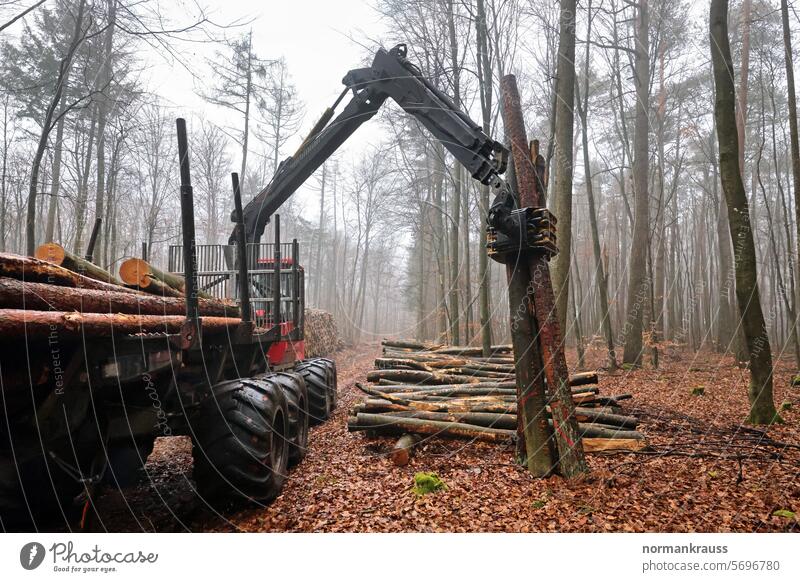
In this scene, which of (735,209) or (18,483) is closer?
(18,483)

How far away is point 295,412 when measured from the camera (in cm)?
459

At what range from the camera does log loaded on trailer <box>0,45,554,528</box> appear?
2191 millimetres

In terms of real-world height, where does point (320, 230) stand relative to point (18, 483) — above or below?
above

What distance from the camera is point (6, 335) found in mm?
1713

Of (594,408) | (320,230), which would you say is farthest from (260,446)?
(320,230)

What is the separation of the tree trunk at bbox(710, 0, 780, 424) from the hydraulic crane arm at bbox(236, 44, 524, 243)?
3218mm

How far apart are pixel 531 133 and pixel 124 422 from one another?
1692 cm

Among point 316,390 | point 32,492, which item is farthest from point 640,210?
point 32,492

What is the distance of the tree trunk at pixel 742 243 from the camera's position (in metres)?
5.18

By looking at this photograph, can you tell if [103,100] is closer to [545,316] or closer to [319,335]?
[545,316]

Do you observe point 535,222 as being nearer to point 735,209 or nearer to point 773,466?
point 773,466

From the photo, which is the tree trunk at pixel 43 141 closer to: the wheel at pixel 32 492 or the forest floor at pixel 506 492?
the forest floor at pixel 506 492

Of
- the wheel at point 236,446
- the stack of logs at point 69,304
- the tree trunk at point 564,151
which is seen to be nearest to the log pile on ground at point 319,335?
the tree trunk at point 564,151
